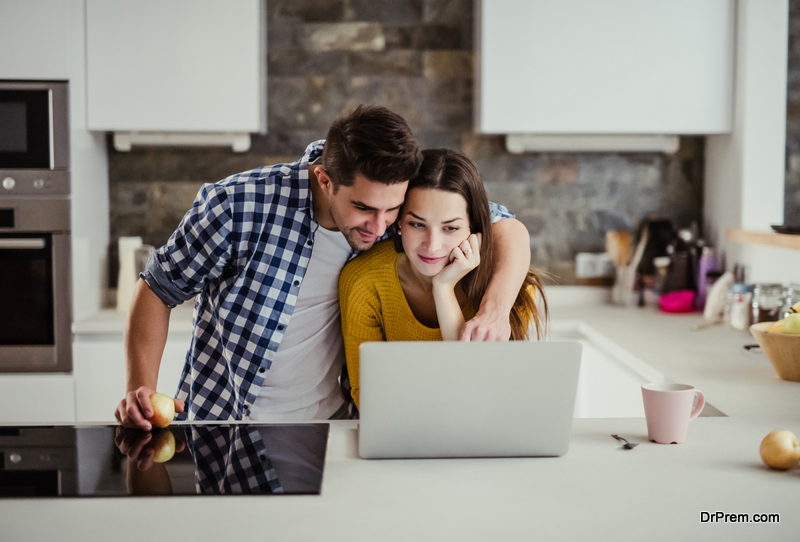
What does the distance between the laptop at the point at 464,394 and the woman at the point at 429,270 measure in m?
0.37

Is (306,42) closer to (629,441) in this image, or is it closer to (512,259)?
(512,259)

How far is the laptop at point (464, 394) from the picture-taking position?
1025mm

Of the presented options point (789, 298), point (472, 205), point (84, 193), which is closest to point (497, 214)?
point (472, 205)

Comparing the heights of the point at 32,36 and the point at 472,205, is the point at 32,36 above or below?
above

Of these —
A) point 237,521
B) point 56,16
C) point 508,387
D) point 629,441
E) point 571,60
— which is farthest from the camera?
point 571,60

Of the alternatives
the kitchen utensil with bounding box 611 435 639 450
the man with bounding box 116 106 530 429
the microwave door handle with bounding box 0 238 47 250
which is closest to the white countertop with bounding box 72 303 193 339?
the microwave door handle with bounding box 0 238 47 250

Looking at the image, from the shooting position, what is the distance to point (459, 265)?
142cm

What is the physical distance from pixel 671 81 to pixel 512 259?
1553 millimetres

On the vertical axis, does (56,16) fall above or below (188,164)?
above

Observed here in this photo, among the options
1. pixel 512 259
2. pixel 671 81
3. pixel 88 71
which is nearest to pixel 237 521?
pixel 512 259

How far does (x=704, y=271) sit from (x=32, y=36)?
2665mm

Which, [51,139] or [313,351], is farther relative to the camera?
[51,139]

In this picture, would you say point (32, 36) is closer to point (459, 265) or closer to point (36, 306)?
point (36, 306)

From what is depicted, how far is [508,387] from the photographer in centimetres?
104
